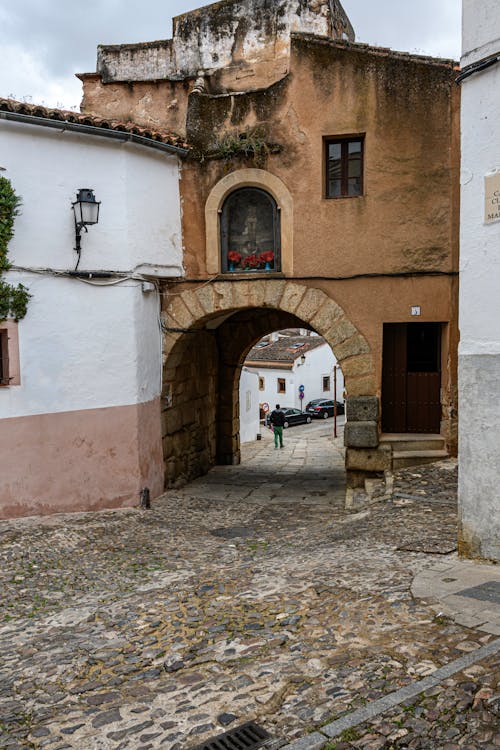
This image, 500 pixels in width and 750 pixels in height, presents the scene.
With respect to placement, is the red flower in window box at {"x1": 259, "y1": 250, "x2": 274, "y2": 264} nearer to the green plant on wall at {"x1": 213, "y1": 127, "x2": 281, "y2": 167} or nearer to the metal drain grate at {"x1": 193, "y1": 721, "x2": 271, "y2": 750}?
the green plant on wall at {"x1": 213, "y1": 127, "x2": 281, "y2": 167}

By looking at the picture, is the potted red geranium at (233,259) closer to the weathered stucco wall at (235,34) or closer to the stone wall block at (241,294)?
the stone wall block at (241,294)

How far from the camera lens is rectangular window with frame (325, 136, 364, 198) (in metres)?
9.41

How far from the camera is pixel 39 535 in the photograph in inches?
293

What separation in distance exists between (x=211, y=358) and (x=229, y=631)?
343 inches

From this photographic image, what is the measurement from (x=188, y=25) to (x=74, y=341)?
6.53 metres

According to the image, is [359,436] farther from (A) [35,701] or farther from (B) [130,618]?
(A) [35,701]

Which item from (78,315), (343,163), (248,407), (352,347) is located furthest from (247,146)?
(248,407)

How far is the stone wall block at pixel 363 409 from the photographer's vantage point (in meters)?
9.32

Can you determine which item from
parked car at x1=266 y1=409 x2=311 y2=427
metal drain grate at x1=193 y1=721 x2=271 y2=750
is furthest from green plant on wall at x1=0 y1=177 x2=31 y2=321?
parked car at x1=266 y1=409 x2=311 y2=427

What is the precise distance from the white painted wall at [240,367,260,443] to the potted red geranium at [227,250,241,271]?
1106 centimetres

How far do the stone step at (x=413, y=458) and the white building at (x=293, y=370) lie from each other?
90.4 ft

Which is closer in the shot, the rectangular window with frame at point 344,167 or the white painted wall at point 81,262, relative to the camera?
the white painted wall at point 81,262

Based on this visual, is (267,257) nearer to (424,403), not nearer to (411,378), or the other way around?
(411,378)

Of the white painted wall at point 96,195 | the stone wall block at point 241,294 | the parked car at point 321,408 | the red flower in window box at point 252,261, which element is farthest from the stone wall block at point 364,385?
the parked car at point 321,408
